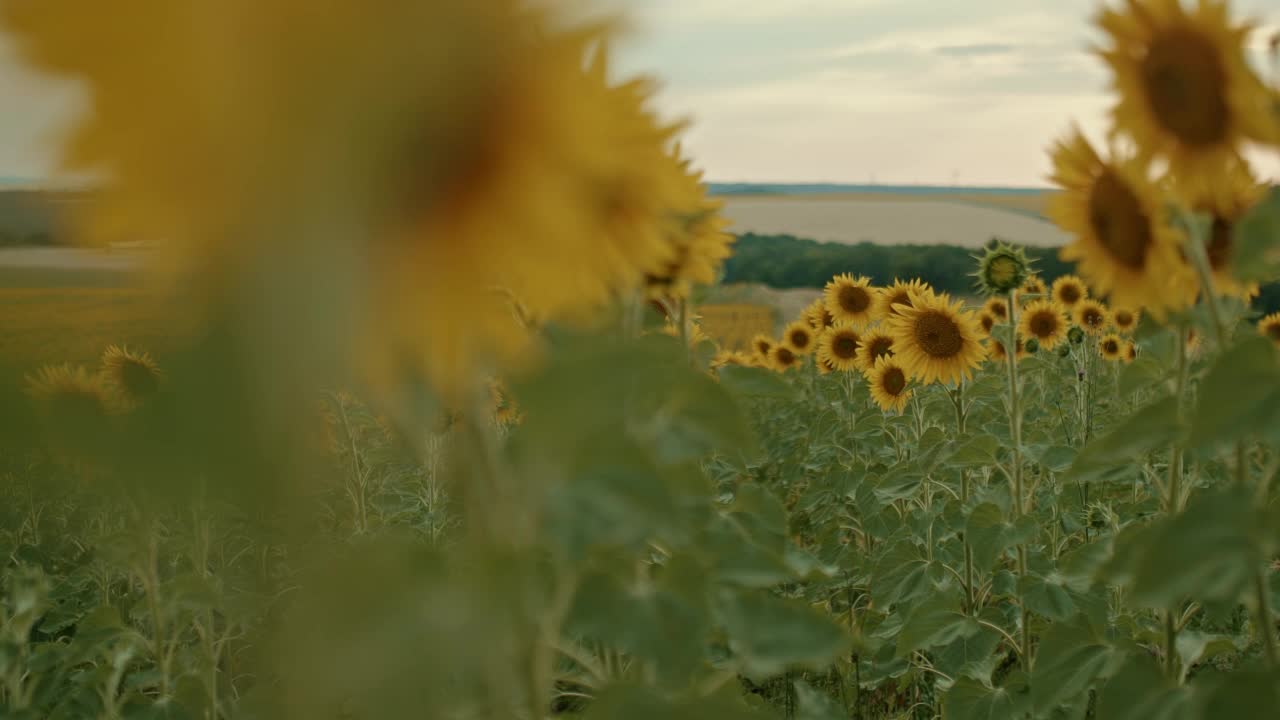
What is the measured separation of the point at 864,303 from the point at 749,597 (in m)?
4.11

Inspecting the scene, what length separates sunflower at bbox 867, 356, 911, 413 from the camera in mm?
3877

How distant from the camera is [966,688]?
1.82 metres

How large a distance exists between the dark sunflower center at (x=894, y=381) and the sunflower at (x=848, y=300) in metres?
0.88

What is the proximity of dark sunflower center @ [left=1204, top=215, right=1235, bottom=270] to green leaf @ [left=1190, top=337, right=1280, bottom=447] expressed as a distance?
1.11 feet

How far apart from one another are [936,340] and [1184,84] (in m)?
2.30

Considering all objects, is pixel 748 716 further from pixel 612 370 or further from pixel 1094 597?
pixel 1094 597

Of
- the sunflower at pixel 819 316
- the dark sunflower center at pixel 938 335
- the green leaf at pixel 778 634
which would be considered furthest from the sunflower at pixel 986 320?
the green leaf at pixel 778 634

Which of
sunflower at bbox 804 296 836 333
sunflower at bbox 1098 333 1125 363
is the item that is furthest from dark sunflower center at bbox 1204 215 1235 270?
sunflower at bbox 1098 333 1125 363

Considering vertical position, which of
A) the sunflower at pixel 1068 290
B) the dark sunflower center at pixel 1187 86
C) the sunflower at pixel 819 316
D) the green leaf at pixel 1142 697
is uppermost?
the dark sunflower center at pixel 1187 86

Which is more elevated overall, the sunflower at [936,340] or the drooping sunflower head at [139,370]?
the drooping sunflower head at [139,370]

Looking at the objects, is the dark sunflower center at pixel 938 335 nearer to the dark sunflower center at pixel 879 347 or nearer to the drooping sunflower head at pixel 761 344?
the dark sunflower center at pixel 879 347


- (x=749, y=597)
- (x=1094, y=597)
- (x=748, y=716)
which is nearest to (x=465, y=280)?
(x=748, y=716)

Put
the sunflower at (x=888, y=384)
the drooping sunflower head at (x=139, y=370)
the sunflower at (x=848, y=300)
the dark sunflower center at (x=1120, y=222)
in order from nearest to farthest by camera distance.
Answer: the drooping sunflower head at (x=139, y=370) → the dark sunflower center at (x=1120, y=222) → the sunflower at (x=888, y=384) → the sunflower at (x=848, y=300)

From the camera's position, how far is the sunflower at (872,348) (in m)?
4.19
